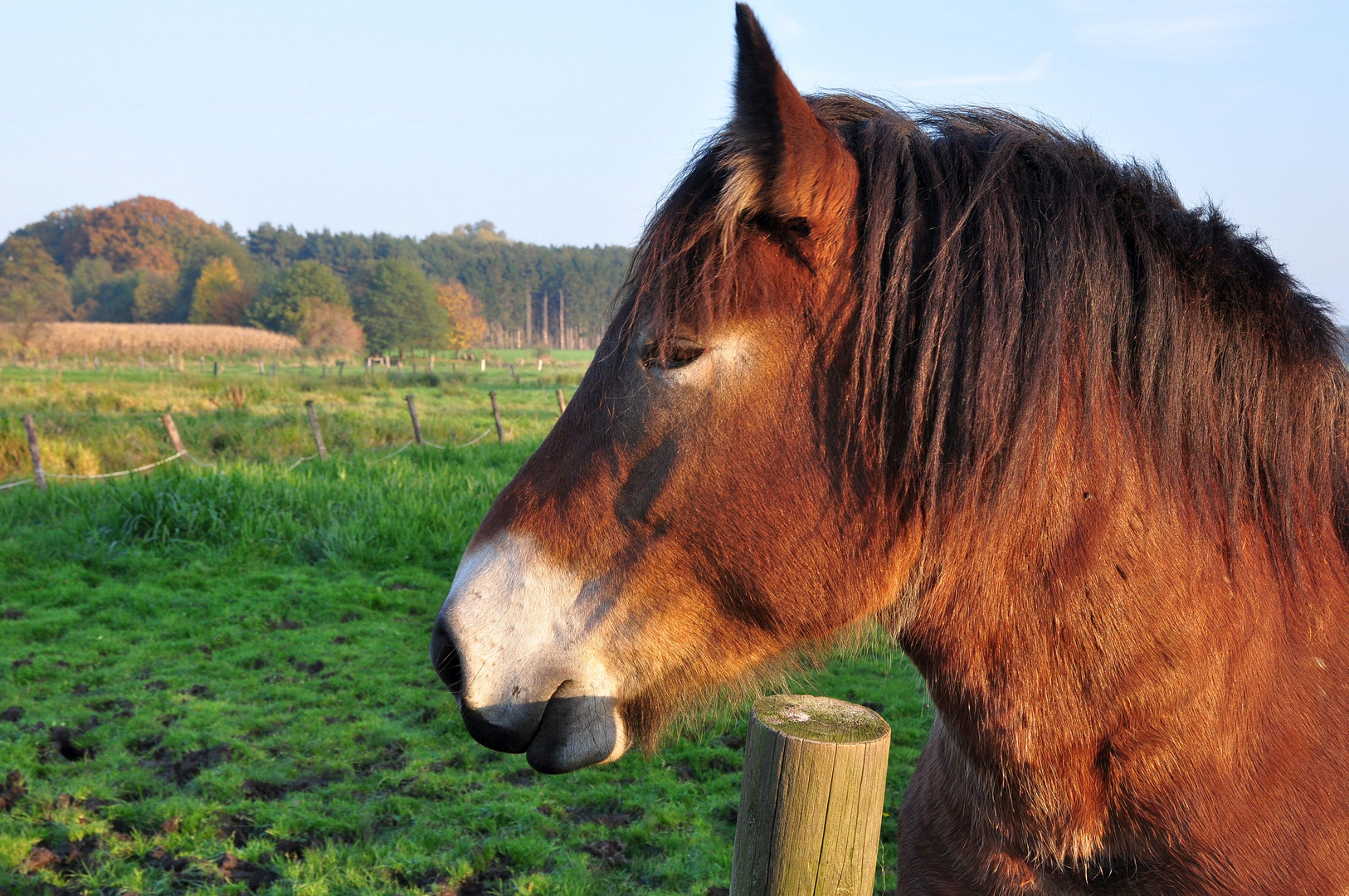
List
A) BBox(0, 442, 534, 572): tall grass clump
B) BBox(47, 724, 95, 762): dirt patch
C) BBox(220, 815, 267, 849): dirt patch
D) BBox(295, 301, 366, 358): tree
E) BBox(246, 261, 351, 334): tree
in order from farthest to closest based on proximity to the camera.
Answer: BBox(246, 261, 351, 334): tree → BBox(295, 301, 366, 358): tree → BBox(0, 442, 534, 572): tall grass clump → BBox(47, 724, 95, 762): dirt patch → BBox(220, 815, 267, 849): dirt patch

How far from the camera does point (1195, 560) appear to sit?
4.26 feet

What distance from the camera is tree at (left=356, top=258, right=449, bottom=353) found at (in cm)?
6184

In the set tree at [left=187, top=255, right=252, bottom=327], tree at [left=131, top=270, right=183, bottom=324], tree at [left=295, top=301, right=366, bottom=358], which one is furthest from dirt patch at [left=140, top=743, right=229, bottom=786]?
tree at [left=131, top=270, right=183, bottom=324]

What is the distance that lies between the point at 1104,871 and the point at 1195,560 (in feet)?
1.81

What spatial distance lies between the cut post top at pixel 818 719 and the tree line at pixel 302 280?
32.9 m

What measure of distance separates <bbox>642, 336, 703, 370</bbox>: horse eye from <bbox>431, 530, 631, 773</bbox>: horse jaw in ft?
1.21

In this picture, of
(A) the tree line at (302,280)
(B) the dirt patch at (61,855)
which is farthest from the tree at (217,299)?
(B) the dirt patch at (61,855)

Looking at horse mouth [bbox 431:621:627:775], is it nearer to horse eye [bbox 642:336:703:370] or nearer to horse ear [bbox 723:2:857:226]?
horse eye [bbox 642:336:703:370]

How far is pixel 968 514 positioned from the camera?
1.25 m

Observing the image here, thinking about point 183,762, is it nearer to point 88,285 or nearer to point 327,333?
point 327,333

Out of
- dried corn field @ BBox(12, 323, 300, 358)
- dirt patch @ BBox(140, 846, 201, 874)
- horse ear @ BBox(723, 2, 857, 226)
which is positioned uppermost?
horse ear @ BBox(723, 2, 857, 226)

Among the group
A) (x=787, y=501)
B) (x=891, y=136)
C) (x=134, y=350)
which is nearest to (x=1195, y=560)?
(x=787, y=501)

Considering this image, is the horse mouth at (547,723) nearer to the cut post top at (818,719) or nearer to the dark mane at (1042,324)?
the cut post top at (818,719)

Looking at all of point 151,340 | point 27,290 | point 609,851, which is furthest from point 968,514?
point 27,290
